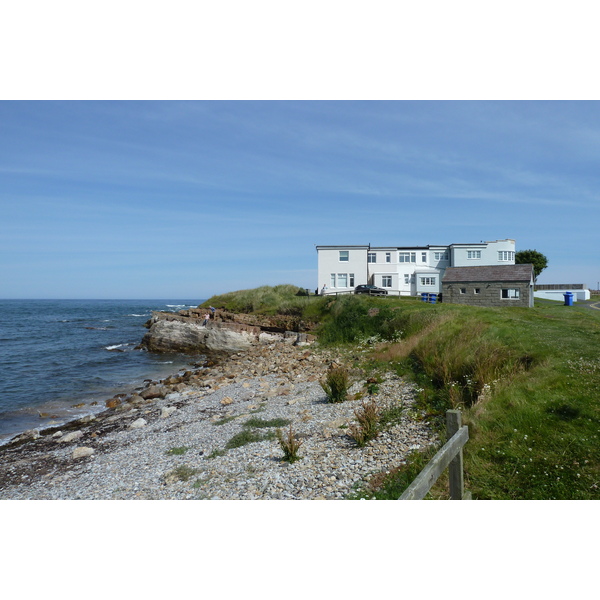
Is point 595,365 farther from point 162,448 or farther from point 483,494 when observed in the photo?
point 162,448

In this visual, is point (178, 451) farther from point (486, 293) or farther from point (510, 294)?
point (510, 294)

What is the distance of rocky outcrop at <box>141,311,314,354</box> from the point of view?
3444cm

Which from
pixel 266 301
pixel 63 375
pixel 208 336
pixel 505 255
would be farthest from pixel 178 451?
pixel 505 255

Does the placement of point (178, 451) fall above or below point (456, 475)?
below

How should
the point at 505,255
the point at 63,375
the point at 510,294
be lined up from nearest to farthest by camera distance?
1. the point at 63,375
2. the point at 510,294
3. the point at 505,255

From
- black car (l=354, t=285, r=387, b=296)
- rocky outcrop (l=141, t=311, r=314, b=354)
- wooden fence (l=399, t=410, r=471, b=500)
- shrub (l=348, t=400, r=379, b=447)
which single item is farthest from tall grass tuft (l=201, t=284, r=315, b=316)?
wooden fence (l=399, t=410, r=471, b=500)

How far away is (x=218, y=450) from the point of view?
1034 centimetres

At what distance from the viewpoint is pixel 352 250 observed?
5069cm

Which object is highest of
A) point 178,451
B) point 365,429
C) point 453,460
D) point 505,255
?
point 505,255

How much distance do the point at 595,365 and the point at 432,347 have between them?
6.00 meters

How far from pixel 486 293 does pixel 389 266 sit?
47.7 feet

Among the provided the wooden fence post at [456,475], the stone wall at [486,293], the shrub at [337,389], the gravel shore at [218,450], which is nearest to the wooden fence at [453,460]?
the wooden fence post at [456,475]


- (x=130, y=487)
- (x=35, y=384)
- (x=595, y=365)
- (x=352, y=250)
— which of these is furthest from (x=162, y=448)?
(x=352, y=250)

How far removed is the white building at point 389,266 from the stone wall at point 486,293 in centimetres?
856
